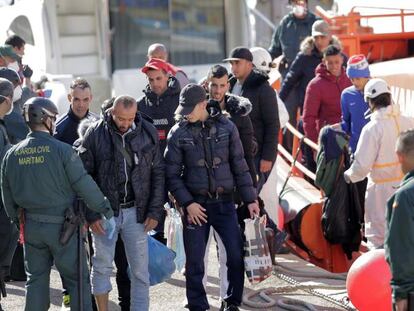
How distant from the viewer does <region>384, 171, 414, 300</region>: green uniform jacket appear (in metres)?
5.69

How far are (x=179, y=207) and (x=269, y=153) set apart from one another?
65.9 inches

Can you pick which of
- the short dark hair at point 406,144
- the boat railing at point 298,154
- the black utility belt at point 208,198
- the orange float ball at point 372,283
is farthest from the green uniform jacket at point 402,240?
the boat railing at point 298,154

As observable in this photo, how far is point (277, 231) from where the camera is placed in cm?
944

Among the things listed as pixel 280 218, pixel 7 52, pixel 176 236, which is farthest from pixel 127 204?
pixel 7 52

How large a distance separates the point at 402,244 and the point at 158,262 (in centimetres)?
260

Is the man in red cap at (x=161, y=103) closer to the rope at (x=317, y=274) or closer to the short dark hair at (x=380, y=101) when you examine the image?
the rope at (x=317, y=274)

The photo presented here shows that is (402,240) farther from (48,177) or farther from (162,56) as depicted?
(162,56)

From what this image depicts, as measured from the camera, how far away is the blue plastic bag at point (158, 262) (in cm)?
791

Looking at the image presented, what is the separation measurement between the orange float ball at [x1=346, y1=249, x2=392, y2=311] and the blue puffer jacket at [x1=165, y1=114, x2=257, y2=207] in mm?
1097

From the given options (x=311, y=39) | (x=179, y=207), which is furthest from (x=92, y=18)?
(x=179, y=207)

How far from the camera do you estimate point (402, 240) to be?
5715 millimetres

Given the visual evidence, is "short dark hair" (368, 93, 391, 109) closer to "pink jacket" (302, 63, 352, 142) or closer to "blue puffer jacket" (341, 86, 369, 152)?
"blue puffer jacket" (341, 86, 369, 152)

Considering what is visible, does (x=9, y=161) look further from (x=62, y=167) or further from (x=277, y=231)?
(x=277, y=231)

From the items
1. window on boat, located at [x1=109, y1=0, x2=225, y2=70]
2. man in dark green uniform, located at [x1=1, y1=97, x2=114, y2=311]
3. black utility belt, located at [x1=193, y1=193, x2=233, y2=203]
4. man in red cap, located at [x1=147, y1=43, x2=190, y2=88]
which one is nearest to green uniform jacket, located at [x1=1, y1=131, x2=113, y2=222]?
man in dark green uniform, located at [x1=1, y1=97, x2=114, y2=311]
